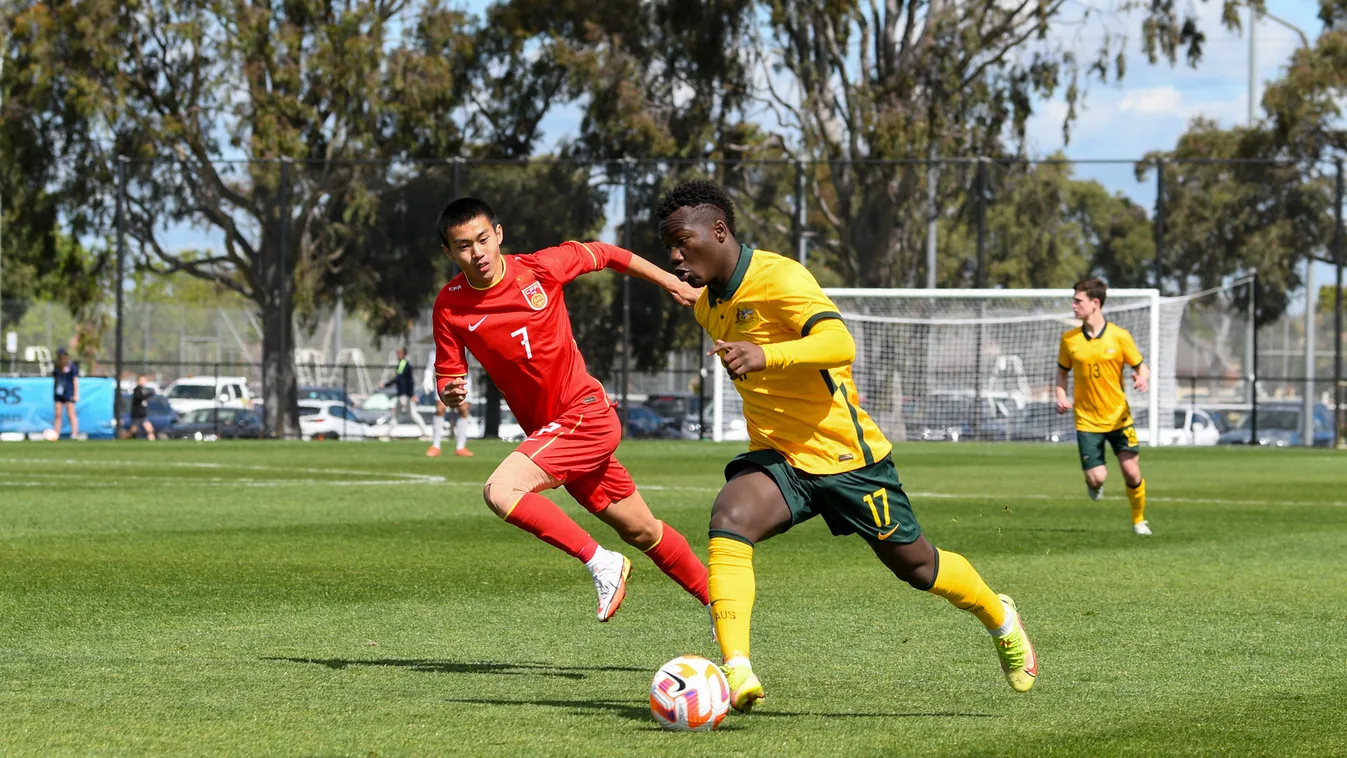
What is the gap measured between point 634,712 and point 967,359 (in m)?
28.4

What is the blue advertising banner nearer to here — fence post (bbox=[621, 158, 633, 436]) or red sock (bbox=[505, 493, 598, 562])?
fence post (bbox=[621, 158, 633, 436])

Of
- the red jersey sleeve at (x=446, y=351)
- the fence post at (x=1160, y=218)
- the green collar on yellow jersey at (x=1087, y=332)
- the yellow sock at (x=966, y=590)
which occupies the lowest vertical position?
the yellow sock at (x=966, y=590)

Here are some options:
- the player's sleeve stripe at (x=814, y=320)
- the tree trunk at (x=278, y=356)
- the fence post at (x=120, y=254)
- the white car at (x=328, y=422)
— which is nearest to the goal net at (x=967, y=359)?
the tree trunk at (x=278, y=356)

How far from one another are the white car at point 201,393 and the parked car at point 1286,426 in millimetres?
26455

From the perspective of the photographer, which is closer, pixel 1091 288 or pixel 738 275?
pixel 738 275

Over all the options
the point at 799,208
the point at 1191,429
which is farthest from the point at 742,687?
the point at 799,208

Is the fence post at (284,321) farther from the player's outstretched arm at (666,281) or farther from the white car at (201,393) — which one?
the player's outstretched arm at (666,281)

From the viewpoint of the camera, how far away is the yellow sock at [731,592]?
570 cm

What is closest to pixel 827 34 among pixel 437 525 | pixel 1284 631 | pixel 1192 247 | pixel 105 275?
pixel 1192 247

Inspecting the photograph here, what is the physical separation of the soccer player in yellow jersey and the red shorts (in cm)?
150

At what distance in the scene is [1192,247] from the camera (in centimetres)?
3803

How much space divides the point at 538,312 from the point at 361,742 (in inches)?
117

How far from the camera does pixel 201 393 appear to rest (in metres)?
48.4

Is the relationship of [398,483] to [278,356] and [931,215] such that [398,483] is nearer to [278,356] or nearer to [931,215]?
[278,356]
